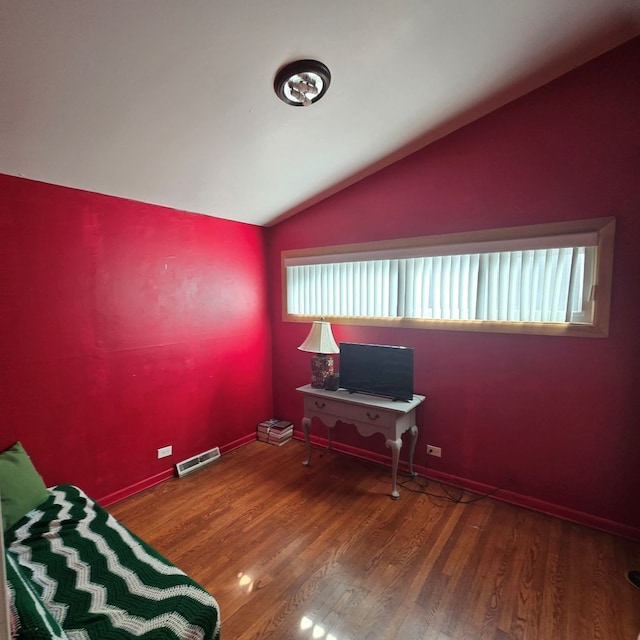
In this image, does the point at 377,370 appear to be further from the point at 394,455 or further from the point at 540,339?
the point at 540,339

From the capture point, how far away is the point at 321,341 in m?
2.94

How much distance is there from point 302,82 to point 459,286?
1.70m

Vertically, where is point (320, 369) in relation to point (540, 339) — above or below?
below

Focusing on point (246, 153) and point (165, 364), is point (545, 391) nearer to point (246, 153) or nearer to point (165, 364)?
point (246, 153)

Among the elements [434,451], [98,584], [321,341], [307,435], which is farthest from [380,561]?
[321,341]

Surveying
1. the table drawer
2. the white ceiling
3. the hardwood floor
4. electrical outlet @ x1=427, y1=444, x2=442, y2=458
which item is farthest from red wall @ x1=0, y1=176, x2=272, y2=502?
electrical outlet @ x1=427, y1=444, x2=442, y2=458

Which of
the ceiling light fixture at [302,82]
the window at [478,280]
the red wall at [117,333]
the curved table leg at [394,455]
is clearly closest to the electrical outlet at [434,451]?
the curved table leg at [394,455]

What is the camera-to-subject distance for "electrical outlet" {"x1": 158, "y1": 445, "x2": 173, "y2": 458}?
2820mm

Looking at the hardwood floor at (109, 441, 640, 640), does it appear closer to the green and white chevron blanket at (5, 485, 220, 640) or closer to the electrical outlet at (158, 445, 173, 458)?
the electrical outlet at (158, 445, 173, 458)

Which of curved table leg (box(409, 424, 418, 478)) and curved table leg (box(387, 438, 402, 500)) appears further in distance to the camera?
curved table leg (box(409, 424, 418, 478))

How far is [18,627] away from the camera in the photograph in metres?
1.04

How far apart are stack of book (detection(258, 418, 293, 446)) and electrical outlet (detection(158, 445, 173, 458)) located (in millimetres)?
951

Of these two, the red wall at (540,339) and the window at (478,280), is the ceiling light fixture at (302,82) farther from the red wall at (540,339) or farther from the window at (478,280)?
the window at (478,280)

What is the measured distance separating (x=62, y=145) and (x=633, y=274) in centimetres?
331
